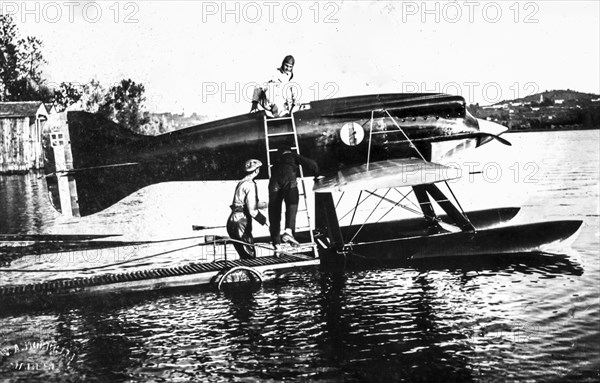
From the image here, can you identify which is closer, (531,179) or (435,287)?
(435,287)

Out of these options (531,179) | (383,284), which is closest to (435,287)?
(383,284)

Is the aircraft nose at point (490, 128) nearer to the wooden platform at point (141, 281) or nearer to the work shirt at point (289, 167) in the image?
the work shirt at point (289, 167)

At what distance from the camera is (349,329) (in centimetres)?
711

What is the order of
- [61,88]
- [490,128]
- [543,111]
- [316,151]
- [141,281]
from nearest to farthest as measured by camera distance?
[141,281]
[316,151]
[490,128]
[543,111]
[61,88]

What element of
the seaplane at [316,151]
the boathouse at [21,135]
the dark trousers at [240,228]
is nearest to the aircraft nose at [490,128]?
the seaplane at [316,151]

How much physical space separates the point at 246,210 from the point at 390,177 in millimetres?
2624

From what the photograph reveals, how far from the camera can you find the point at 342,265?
364 inches

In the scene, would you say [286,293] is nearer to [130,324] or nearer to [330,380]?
[130,324]

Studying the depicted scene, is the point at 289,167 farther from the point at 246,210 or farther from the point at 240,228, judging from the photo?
the point at 240,228

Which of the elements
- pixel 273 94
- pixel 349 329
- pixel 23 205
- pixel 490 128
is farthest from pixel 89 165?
pixel 23 205

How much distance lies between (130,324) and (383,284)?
440 centimetres

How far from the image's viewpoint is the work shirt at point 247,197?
9211 mm

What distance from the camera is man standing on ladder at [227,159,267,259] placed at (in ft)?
30.1

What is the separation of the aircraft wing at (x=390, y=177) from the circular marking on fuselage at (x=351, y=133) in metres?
0.87
